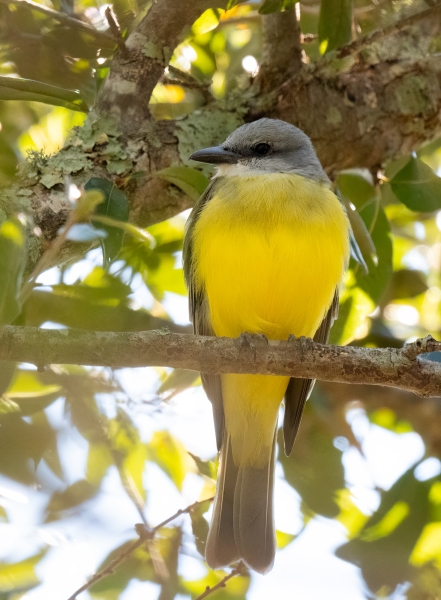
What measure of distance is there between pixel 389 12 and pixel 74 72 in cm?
201

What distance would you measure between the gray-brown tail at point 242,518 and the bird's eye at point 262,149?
1.78m

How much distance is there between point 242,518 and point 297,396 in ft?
2.56

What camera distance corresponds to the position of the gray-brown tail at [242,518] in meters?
4.10

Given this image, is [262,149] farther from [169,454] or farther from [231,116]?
[169,454]

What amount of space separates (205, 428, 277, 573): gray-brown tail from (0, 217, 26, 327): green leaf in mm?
→ 2055

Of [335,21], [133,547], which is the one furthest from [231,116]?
[133,547]

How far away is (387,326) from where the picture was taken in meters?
5.32

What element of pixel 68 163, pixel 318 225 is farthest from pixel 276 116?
pixel 68 163

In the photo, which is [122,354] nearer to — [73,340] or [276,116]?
[73,340]

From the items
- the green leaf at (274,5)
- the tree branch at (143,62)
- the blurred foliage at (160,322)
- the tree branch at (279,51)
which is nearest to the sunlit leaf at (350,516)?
the blurred foliage at (160,322)

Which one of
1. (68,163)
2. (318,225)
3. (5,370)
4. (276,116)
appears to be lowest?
(5,370)

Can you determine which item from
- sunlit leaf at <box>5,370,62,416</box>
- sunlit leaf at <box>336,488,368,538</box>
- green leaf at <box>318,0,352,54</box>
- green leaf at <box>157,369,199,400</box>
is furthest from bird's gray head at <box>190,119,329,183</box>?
sunlit leaf at <box>336,488,368,538</box>

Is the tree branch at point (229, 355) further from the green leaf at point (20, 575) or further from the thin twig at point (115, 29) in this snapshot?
the thin twig at point (115, 29)

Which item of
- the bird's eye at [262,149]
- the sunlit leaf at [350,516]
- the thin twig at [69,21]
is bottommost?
the sunlit leaf at [350,516]
